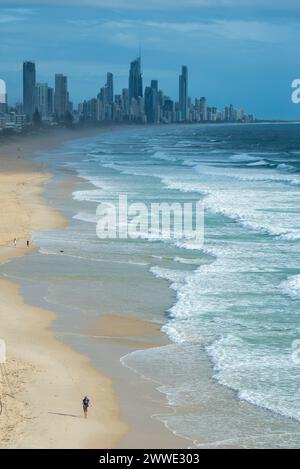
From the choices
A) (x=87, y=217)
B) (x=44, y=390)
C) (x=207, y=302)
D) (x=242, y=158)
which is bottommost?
(x=242, y=158)

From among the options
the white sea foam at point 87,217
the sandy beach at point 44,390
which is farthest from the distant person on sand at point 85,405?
the white sea foam at point 87,217

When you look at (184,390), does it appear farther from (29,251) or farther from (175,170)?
(175,170)

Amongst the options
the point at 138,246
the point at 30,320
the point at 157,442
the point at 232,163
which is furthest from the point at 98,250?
the point at 232,163

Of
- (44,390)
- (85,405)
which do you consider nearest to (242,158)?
(44,390)

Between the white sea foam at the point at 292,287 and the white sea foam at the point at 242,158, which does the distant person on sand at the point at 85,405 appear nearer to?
the white sea foam at the point at 292,287

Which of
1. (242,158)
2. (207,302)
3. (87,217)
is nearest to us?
(207,302)

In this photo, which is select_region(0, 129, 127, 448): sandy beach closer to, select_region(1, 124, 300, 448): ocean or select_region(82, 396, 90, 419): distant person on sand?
select_region(82, 396, 90, 419): distant person on sand

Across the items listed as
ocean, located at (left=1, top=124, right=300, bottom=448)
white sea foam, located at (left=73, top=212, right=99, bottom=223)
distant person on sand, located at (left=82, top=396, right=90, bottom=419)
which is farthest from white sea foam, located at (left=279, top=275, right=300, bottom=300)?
white sea foam, located at (left=73, top=212, right=99, bottom=223)

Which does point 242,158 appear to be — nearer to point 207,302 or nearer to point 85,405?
point 207,302

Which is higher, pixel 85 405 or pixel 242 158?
pixel 85 405
